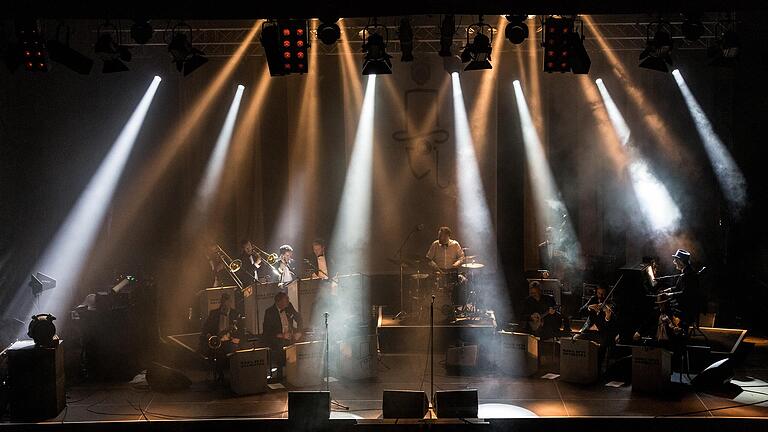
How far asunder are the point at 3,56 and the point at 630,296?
9.48 metres

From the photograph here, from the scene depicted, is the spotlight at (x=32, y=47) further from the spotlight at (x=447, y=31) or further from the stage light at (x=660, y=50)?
the stage light at (x=660, y=50)

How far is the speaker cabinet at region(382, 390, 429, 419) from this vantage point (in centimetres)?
896

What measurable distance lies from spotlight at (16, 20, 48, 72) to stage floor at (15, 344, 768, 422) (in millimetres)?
4516

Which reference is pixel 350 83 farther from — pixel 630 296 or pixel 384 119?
pixel 630 296

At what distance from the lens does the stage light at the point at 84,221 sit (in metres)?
14.0

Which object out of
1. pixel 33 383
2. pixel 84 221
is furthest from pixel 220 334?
pixel 84 221

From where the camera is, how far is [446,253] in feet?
45.0

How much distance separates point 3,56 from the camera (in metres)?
10.2

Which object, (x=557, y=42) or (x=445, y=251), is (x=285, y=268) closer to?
(x=445, y=251)

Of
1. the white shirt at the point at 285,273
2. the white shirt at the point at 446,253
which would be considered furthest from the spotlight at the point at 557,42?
the white shirt at the point at 285,273

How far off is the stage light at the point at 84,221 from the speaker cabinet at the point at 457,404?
26.3 ft

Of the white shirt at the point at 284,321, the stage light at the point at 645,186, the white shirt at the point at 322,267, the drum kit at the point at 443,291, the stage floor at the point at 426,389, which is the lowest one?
the stage floor at the point at 426,389

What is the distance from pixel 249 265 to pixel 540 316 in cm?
517

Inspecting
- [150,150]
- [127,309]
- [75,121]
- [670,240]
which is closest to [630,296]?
[670,240]
